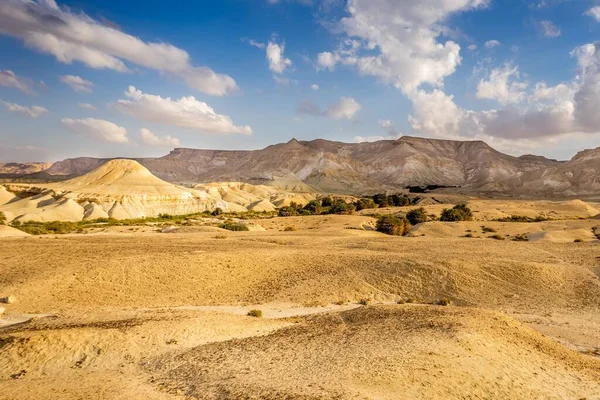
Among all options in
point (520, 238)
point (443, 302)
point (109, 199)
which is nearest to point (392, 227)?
point (520, 238)

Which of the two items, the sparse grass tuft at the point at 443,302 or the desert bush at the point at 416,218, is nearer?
the sparse grass tuft at the point at 443,302

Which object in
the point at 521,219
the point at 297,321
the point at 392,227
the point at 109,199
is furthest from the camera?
the point at 109,199

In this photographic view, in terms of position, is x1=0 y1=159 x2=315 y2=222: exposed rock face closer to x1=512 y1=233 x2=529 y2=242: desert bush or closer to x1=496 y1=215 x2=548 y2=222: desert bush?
x1=496 y1=215 x2=548 y2=222: desert bush

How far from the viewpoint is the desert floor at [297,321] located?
10.7 metres

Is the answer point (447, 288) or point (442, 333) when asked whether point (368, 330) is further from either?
point (447, 288)

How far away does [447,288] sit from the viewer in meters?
22.8

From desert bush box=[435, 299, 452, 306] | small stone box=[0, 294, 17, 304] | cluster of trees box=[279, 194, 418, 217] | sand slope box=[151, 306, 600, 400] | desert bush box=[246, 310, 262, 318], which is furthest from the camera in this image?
cluster of trees box=[279, 194, 418, 217]

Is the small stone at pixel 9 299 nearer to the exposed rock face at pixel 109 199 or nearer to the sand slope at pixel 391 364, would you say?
the sand slope at pixel 391 364

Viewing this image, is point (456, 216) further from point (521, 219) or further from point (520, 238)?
point (520, 238)

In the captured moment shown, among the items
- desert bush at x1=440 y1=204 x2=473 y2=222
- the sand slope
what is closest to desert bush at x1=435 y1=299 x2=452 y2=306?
the sand slope

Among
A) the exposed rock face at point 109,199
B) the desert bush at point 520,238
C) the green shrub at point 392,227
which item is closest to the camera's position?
the desert bush at point 520,238

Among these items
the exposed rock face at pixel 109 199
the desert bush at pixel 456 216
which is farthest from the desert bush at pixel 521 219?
the exposed rock face at pixel 109 199

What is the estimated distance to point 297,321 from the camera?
653 inches

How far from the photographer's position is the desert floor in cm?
1070
